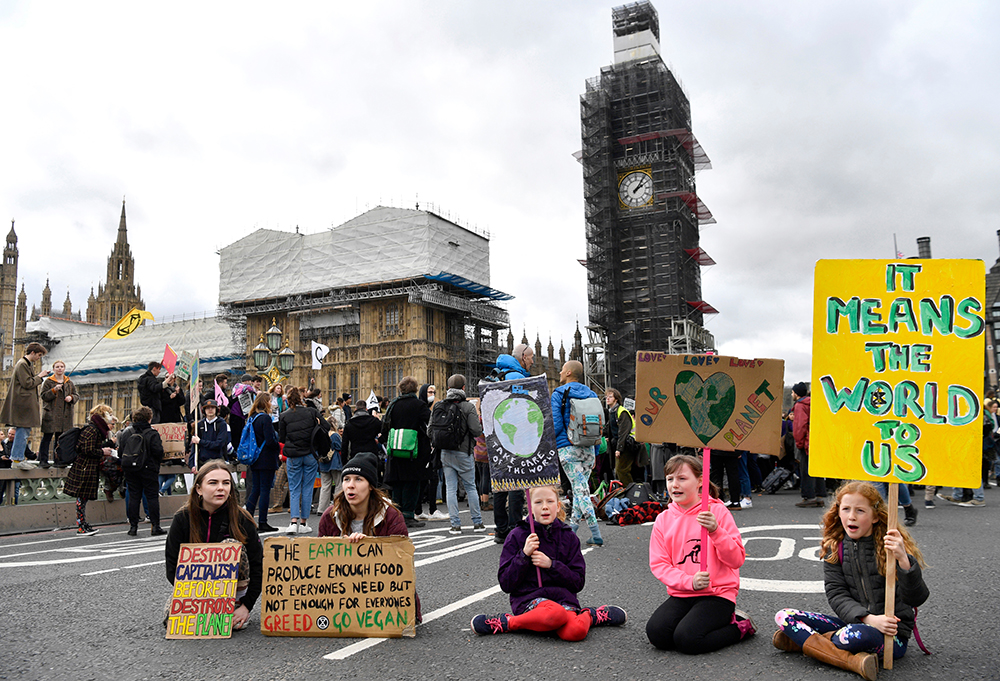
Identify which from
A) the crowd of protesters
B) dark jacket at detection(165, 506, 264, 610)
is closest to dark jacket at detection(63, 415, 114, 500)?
the crowd of protesters

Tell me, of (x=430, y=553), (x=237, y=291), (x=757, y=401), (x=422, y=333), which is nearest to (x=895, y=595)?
(x=757, y=401)

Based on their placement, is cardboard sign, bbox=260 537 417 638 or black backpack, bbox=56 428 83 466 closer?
cardboard sign, bbox=260 537 417 638

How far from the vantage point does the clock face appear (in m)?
55.5

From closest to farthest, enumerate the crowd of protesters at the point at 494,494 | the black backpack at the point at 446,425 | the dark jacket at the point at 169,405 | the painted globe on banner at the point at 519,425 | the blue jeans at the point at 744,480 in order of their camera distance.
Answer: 1. the crowd of protesters at the point at 494,494
2. the painted globe on banner at the point at 519,425
3. the black backpack at the point at 446,425
4. the blue jeans at the point at 744,480
5. the dark jacket at the point at 169,405

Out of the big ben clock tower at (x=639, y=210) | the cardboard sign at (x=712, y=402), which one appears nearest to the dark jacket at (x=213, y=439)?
the cardboard sign at (x=712, y=402)

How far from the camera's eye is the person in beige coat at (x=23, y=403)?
10.3 m

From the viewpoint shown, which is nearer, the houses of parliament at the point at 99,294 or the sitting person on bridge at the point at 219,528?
the sitting person on bridge at the point at 219,528

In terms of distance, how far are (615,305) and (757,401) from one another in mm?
50429

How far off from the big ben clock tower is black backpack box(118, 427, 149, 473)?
45164 millimetres

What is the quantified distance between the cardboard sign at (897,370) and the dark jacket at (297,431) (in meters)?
6.37

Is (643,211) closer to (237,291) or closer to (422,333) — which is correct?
(422,333)

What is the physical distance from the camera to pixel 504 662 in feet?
12.1

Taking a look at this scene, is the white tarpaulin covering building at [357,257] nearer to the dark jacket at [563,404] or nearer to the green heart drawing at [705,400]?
the dark jacket at [563,404]

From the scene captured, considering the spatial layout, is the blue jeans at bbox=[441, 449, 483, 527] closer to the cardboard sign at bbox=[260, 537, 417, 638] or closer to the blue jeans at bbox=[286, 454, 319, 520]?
the blue jeans at bbox=[286, 454, 319, 520]
